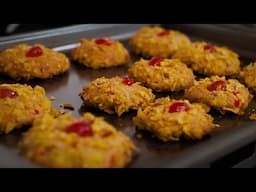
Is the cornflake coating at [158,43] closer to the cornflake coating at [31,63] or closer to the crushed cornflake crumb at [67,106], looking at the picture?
the cornflake coating at [31,63]

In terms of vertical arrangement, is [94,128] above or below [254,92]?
above

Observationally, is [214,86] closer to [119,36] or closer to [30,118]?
[30,118]

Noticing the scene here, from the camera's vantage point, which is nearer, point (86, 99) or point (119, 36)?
point (86, 99)

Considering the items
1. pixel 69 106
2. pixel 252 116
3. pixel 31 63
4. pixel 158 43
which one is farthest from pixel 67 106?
pixel 158 43

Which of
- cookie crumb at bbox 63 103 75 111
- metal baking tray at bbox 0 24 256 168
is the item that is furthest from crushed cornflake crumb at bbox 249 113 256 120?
cookie crumb at bbox 63 103 75 111

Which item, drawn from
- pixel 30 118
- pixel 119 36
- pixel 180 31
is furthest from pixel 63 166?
pixel 180 31

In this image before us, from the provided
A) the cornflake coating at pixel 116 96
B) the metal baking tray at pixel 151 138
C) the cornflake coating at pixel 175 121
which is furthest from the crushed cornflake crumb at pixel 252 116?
the cornflake coating at pixel 116 96
